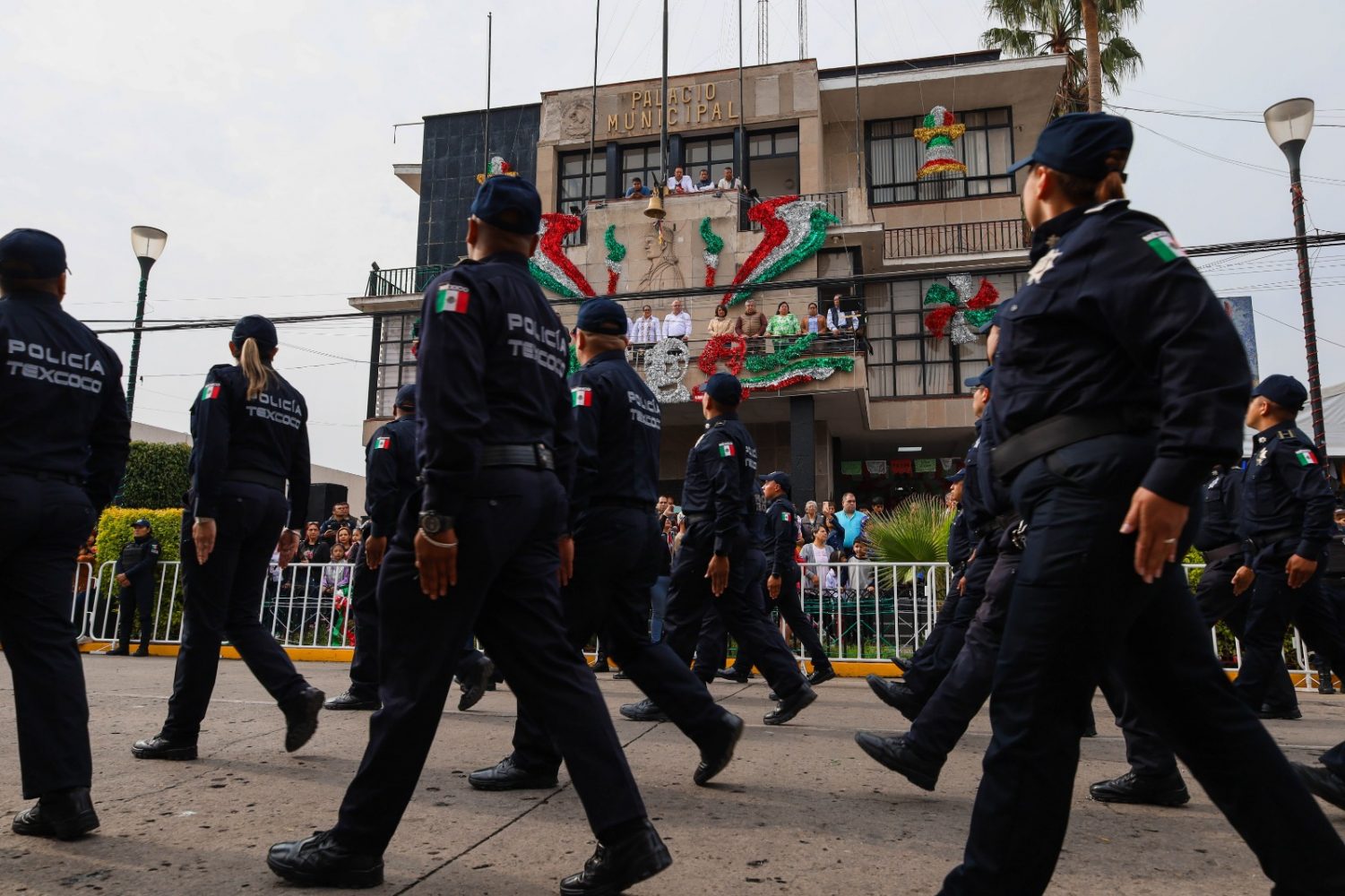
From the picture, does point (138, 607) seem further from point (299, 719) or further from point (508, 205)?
point (508, 205)

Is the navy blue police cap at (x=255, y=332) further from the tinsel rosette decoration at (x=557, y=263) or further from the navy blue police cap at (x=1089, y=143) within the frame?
the tinsel rosette decoration at (x=557, y=263)

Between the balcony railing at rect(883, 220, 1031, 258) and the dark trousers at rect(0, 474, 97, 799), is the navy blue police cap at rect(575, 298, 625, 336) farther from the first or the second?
the balcony railing at rect(883, 220, 1031, 258)

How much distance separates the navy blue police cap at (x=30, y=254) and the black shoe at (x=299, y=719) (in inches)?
86.3

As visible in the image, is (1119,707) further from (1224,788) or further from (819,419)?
(819,419)

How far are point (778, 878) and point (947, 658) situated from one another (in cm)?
354

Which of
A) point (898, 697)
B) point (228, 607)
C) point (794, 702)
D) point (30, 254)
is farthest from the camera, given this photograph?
point (794, 702)

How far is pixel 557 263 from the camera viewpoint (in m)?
25.2

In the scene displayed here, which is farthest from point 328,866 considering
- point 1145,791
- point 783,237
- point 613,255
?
point 613,255

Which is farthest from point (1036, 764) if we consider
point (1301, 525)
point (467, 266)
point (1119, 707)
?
point (1301, 525)

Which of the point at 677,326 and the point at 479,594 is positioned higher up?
the point at 677,326

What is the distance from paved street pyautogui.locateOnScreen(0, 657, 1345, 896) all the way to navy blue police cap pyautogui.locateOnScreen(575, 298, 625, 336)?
210 cm

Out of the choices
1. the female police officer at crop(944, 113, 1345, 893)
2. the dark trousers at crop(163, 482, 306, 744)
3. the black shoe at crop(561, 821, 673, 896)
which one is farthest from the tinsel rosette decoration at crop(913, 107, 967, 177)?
the black shoe at crop(561, 821, 673, 896)

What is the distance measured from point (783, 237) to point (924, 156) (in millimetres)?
6207

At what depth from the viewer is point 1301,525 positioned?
5934 millimetres
